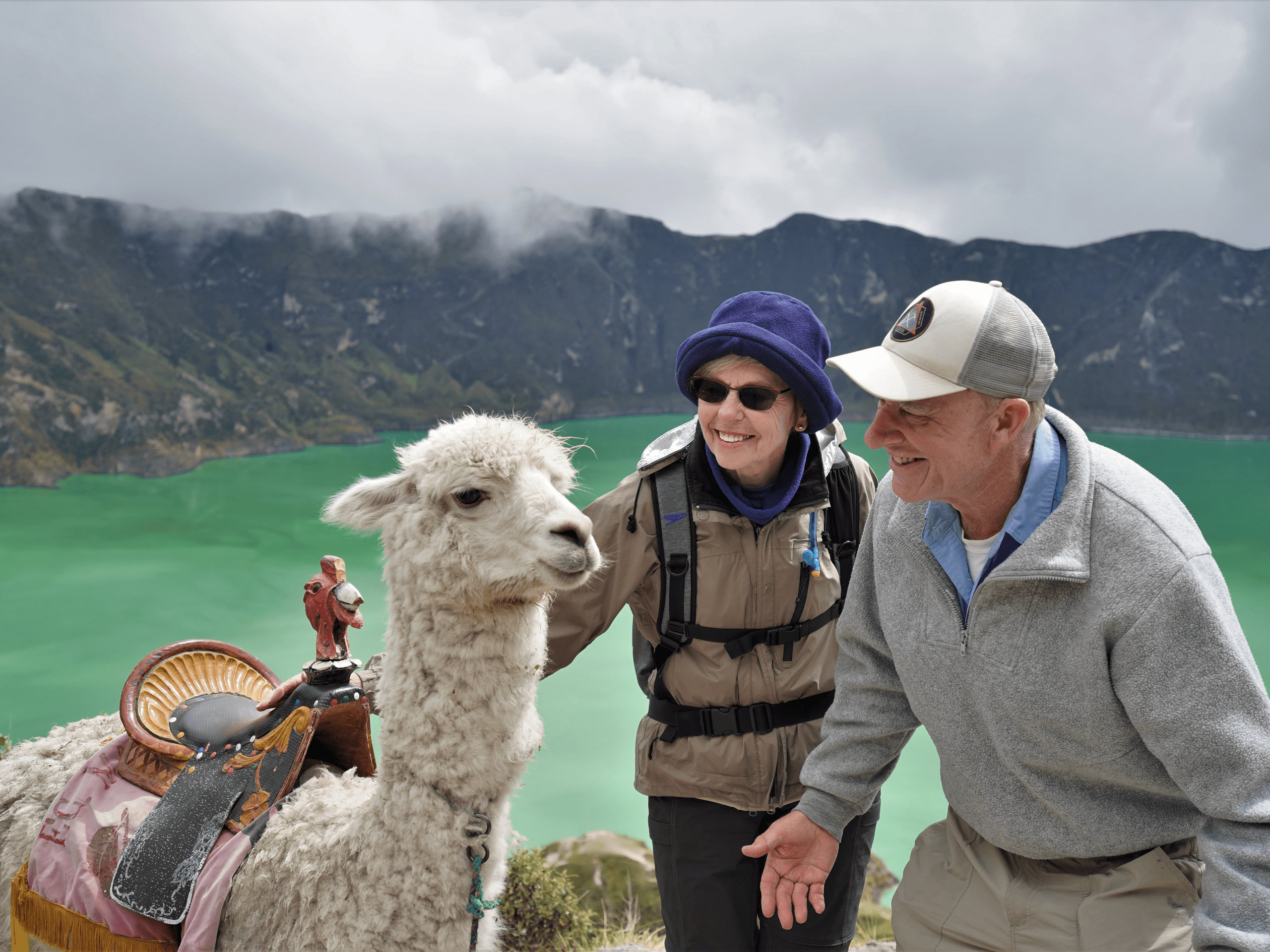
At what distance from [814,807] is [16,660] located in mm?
23086

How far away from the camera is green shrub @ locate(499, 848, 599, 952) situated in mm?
5180

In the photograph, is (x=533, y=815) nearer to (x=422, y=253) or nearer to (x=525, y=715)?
(x=525, y=715)

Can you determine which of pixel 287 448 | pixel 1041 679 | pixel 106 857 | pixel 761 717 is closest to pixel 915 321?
pixel 1041 679

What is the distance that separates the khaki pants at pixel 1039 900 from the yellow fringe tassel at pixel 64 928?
238 centimetres

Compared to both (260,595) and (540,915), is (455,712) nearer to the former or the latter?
(540,915)

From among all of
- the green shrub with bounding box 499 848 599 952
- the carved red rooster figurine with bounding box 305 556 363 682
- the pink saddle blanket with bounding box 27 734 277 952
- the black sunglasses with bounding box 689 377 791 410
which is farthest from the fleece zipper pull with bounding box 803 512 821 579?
the green shrub with bounding box 499 848 599 952

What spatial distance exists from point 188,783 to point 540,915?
Answer: 367cm

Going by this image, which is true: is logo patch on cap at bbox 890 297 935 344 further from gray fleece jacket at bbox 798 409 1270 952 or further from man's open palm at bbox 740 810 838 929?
man's open palm at bbox 740 810 838 929

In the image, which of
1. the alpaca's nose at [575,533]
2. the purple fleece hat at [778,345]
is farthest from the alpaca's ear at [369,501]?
the purple fleece hat at [778,345]

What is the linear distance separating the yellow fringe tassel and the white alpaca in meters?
0.34

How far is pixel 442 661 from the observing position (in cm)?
213

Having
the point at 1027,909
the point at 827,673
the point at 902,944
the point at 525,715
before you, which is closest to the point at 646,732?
the point at 525,715

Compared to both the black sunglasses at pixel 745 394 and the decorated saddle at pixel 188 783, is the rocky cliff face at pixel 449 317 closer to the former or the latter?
the decorated saddle at pixel 188 783

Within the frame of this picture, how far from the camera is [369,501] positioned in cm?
223
